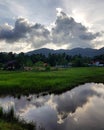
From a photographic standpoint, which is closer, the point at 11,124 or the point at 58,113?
the point at 11,124

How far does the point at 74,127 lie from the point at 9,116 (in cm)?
729

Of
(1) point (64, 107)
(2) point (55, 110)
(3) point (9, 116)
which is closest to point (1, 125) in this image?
(3) point (9, 116)

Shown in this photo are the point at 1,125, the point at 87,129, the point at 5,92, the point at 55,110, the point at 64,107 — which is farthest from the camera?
the point at 5,92

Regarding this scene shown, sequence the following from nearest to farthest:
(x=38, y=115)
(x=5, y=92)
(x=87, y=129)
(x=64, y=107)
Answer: (x=87, y=129), (x=38, y=115), (x=64, y=107), (x=5, y=92)

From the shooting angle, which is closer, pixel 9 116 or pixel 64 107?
pixel 9 116

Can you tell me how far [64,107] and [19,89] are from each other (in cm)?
1806

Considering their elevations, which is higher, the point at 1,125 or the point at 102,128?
the point at 1,125

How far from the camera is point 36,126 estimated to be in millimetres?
25922

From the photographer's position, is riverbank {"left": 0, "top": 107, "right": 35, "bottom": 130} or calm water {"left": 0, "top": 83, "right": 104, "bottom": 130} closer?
riverbank {"left": 0, "top": 107, "right": 35, "bottom": 130}

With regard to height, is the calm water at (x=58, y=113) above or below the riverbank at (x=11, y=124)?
below

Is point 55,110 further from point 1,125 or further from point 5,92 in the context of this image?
point 5,92

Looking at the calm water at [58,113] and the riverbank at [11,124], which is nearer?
the riverbank at [11,124]

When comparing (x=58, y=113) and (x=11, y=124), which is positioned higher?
(x=11, y=124)

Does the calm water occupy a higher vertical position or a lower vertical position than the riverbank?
lower
